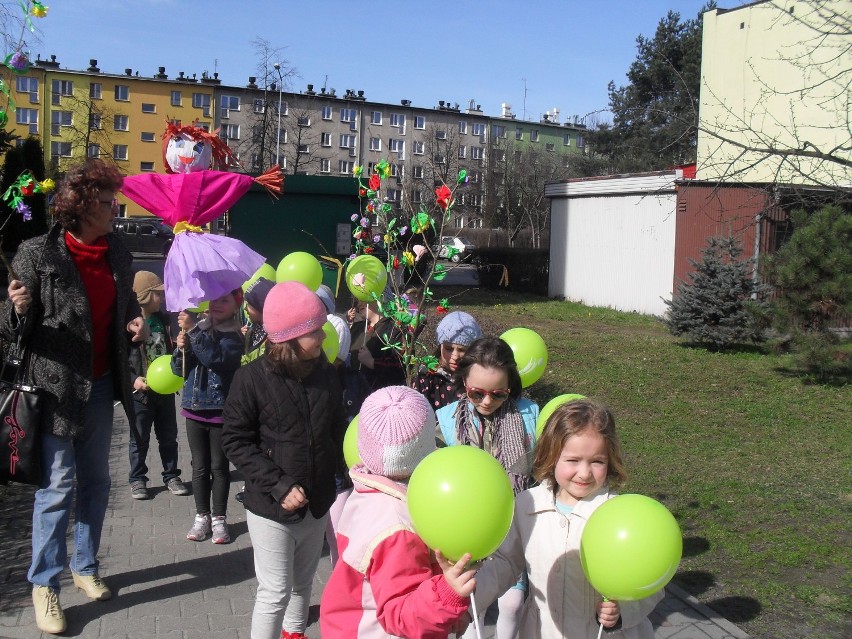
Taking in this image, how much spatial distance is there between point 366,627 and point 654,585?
827mm

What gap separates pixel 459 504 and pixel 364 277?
3.13 meters

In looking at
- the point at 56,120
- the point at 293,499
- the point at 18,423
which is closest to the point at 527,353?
the point at 293,499

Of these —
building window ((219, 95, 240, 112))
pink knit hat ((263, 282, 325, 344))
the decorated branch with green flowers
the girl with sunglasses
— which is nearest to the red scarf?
pink knit hat ((263, 282, 325, 344))

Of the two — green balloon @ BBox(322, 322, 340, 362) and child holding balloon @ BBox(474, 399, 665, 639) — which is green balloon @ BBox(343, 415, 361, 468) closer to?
child holding balloon @ BBox(474, 399, 665, 639)

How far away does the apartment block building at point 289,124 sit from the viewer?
5519 centimetres

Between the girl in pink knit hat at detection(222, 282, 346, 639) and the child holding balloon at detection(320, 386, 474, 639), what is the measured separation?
0.75 metres

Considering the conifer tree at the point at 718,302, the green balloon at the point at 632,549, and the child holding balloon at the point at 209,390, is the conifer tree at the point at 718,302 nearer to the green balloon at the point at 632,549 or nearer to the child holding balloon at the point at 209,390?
the child holding balloon at the point at 209,390

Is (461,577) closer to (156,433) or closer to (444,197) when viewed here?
(444,197)

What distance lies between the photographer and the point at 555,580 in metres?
2.50

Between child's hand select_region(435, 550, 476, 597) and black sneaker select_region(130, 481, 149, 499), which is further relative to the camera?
black sneaker select_region(130, 481, 149, 499)

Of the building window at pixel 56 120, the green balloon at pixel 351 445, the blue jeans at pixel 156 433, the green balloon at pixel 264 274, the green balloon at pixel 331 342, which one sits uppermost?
the building window at pixel 56 120

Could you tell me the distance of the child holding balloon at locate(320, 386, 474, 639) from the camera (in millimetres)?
2107

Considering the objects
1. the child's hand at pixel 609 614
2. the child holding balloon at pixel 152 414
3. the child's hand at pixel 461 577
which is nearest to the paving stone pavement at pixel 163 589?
the child holding balloon at pixel 152 414

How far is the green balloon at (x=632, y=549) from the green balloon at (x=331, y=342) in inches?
100.0
